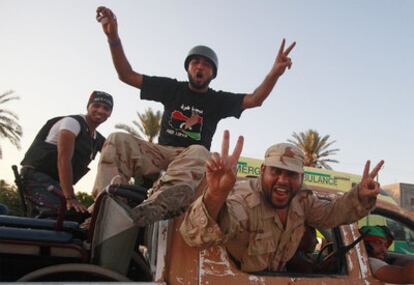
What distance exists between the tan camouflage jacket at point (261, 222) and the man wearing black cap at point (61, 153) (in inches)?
48.2

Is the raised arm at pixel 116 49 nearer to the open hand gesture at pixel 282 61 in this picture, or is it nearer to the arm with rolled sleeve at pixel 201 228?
the open hand gesture at pixel 282 61

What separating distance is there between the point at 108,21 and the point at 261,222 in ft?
6.19

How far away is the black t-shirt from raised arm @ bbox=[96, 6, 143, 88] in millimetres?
97

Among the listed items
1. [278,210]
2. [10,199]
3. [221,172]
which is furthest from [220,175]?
[10,199]

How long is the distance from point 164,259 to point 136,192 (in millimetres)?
407

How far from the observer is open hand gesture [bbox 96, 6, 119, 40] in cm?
297

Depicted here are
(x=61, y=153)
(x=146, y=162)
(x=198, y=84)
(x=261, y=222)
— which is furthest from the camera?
(x=198, y=84)

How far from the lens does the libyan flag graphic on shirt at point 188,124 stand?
302 centimetres

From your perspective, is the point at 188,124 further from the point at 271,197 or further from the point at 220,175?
the point at 220,175

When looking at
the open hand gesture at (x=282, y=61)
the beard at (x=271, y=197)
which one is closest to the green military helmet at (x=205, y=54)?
the open hand gesture at (x=282, y=61)

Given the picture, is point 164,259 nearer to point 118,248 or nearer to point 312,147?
point 118,248

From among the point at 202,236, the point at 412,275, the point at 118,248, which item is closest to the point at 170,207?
the point at 202,236

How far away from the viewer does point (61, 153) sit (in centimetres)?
284

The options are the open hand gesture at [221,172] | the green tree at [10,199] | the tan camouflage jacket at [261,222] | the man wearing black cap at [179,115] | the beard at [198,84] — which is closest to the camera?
the open hand gesture at [221,172]
